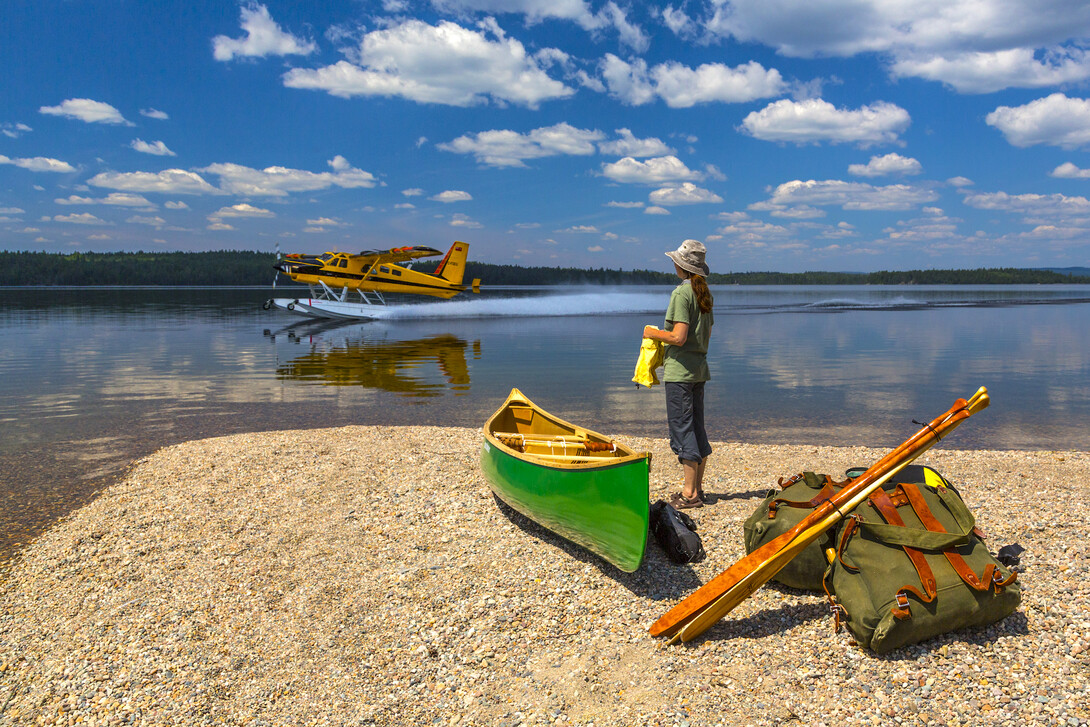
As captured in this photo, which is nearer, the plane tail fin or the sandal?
the sandal

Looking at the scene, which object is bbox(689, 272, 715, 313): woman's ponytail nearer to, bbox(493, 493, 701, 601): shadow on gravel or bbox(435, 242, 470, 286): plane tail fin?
bbox(493, 493, 701, 601): shadow on gravel

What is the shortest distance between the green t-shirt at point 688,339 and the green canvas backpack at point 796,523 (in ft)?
4.39

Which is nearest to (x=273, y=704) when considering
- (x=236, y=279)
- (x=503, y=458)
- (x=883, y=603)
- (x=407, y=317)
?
(x=503, y=458)

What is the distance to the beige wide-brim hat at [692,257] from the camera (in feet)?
Result: 19.4

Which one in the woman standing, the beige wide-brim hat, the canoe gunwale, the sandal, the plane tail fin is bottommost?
the sandal

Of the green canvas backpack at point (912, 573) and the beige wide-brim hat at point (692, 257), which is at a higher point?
the beige wide-brim hat at point (692, 257)

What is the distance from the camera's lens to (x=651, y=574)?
518cm

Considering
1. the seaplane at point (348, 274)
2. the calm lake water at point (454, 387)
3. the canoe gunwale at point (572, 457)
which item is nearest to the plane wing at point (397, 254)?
the seaplane at point (348, 274)

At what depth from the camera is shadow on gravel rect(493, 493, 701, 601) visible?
4.94 metres

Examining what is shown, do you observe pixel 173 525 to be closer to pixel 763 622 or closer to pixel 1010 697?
pixel 763 622

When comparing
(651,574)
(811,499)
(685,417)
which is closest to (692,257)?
(685,417)

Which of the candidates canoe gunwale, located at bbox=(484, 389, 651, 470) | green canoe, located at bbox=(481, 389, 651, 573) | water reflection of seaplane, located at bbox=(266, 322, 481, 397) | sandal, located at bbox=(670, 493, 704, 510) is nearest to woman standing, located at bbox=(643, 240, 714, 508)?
sandal, located at bbox=(670, 493, 704, 510)

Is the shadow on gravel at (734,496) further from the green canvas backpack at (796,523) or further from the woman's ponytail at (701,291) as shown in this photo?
the woman's ponytail at (701,291)

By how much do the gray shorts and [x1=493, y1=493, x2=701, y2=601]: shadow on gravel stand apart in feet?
3.13
